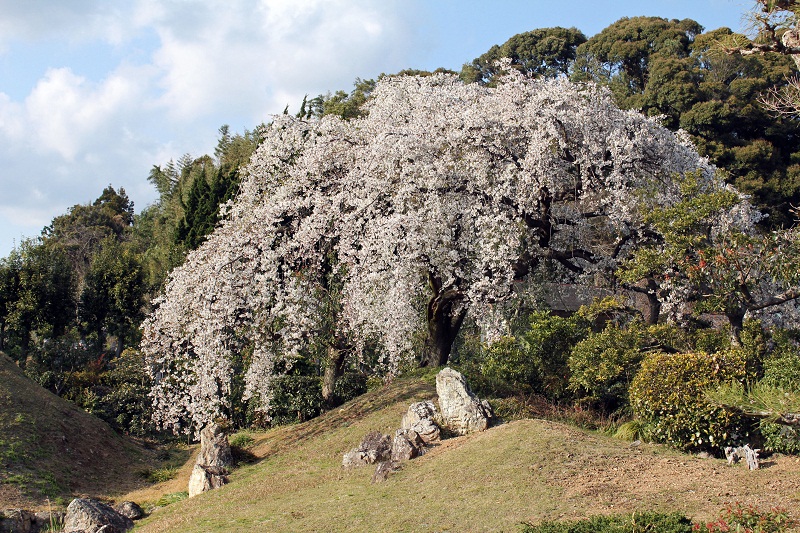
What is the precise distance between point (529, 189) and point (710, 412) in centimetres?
603

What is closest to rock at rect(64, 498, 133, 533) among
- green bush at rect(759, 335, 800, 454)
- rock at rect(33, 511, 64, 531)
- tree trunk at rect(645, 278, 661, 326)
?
rock at rect(33, 511, 64, 531)

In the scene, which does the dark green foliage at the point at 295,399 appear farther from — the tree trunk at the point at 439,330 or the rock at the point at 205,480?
the rock at the point at 205,480

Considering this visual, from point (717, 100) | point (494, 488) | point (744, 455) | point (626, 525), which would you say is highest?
point (717, 100)

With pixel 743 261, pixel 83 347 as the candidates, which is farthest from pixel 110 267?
pixel 743 261

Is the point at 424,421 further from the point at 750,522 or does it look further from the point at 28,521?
the point at 28,521

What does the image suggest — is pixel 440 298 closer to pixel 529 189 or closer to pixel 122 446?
pixel 529 189

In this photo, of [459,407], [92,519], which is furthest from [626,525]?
[92,519]

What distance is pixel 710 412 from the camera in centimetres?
1069

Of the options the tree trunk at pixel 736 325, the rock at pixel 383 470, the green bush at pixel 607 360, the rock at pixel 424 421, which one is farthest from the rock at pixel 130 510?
the tree trunk at pixel 736 325

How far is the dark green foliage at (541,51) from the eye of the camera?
48.8m

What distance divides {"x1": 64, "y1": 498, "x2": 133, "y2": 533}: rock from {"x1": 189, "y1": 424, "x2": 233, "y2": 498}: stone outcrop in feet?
4.65

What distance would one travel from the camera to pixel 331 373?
18859mm

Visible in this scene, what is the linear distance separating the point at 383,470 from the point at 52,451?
379 inches

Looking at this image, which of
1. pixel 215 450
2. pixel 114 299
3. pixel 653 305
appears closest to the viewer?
pixel 215 450
